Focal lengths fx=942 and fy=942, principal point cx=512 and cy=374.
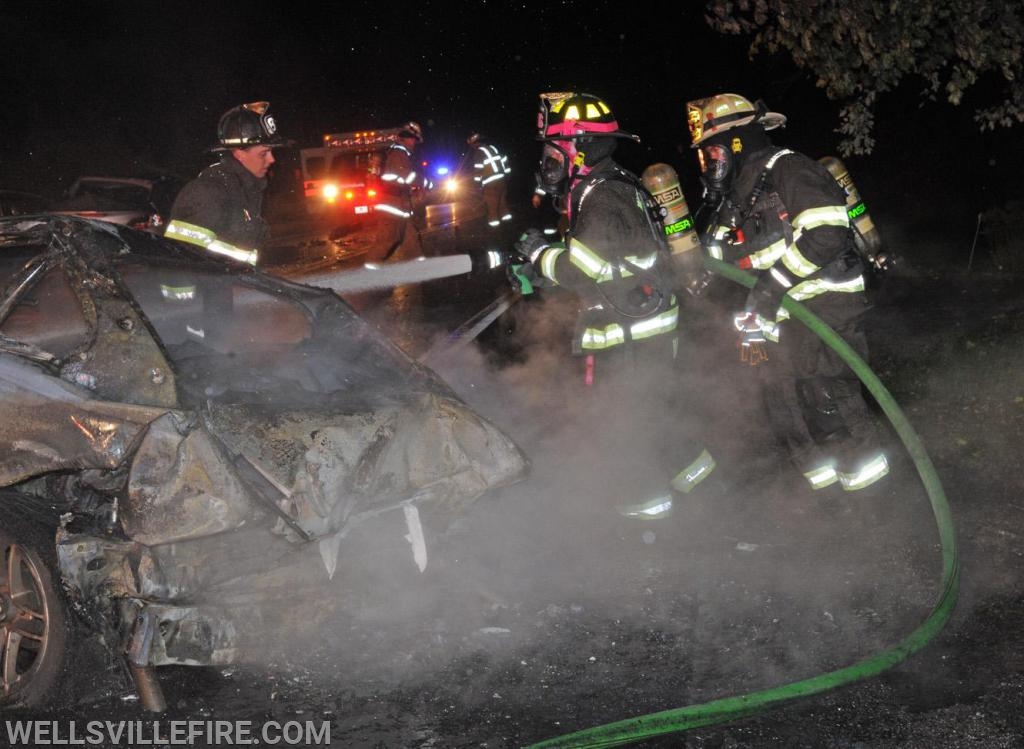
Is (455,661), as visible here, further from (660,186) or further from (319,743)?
(660,186)

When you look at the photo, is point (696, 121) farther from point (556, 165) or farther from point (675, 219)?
point (556, 165)

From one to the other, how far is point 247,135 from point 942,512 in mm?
4548

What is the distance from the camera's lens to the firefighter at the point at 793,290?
199 inches

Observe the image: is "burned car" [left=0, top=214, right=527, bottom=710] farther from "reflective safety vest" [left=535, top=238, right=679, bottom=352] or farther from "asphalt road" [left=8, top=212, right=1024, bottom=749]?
"reflective safety vest" [left=535, top=238, right=679, bottom=352]

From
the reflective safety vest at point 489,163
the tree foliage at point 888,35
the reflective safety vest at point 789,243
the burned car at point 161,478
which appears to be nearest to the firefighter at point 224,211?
the burned car at point 161,478

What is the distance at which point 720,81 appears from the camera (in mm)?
20906

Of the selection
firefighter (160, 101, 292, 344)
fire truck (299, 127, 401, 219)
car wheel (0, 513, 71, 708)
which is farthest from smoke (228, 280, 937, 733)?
fire truck (299, 127, 401, 219)

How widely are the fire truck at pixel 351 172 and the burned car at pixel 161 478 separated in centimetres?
1173

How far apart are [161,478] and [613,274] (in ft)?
8.19

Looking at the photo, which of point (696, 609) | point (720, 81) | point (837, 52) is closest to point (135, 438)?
point (696, 609)

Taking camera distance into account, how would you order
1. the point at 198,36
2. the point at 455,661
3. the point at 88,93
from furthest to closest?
the point at 198,36 < the point at 88,93 < the point at 455,661

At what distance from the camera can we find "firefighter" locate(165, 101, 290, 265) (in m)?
5.64

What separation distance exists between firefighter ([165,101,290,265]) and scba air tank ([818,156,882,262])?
137 inches

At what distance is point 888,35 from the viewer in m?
6.15
